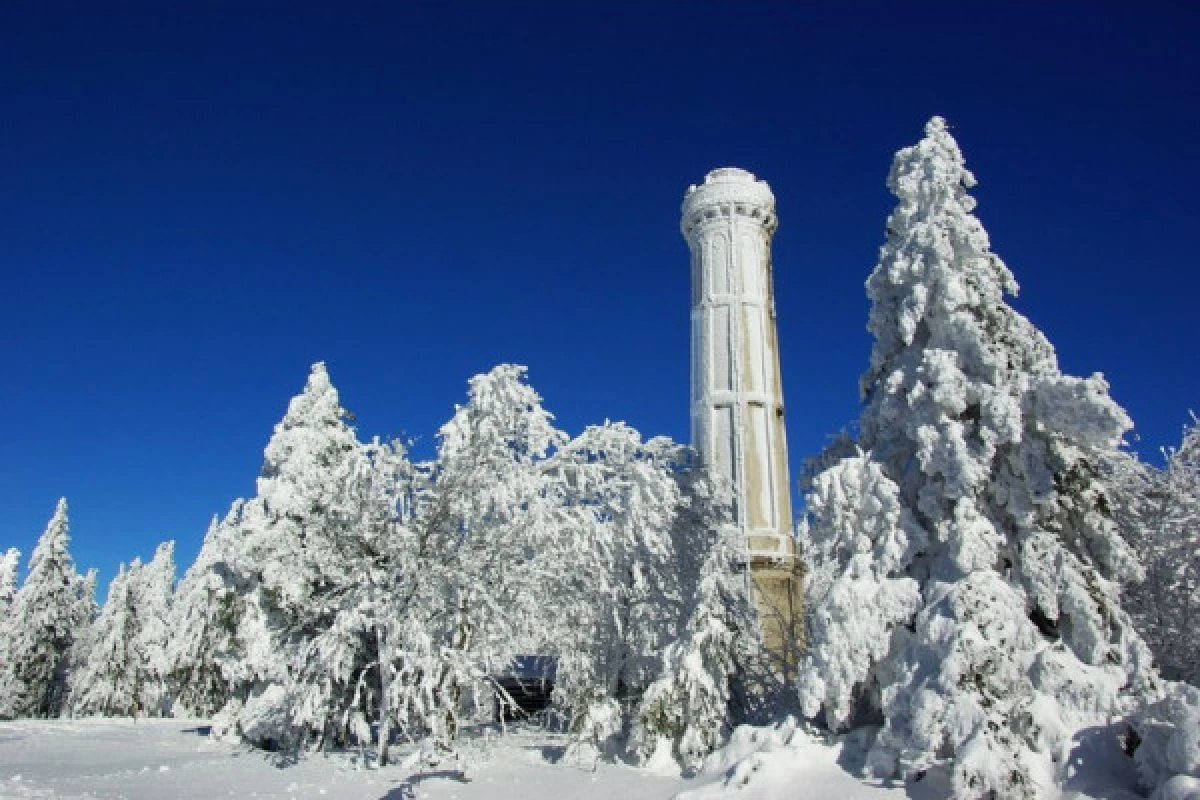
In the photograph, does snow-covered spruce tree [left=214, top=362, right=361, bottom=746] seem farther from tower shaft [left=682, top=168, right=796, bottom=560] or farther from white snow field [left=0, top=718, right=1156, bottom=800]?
tower shaft [left=682, top=168, right=796, bottom=560]

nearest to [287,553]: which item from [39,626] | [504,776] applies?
[504,776]

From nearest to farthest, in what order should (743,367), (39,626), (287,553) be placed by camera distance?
1. (287,553)
2. (743,367)
3. (39,626)

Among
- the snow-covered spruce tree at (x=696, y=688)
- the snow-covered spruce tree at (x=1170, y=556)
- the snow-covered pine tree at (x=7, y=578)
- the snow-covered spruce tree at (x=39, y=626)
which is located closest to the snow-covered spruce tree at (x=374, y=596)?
the snow-covered spruce tree at (x=696, y=688)

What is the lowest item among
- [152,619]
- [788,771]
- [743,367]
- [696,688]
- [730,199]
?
[788,771]

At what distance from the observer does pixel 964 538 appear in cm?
1291

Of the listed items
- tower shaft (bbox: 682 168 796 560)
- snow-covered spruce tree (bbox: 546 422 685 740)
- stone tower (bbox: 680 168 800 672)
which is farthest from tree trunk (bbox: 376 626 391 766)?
tower shaft (bbox: 682 168 796 560)

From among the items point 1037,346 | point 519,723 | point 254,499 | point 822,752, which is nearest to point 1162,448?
point 1037,346

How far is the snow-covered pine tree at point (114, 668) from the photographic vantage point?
4678 centimetres

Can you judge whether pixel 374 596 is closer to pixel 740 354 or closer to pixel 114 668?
pixel 740 354

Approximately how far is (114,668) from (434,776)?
138 ft

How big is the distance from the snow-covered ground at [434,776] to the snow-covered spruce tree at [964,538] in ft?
3.66

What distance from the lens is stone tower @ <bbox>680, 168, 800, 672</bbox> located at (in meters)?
31.9

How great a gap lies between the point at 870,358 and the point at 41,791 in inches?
610

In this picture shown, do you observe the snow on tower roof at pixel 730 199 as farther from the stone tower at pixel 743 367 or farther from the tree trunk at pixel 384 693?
the tree trunk at pixel 384 693
